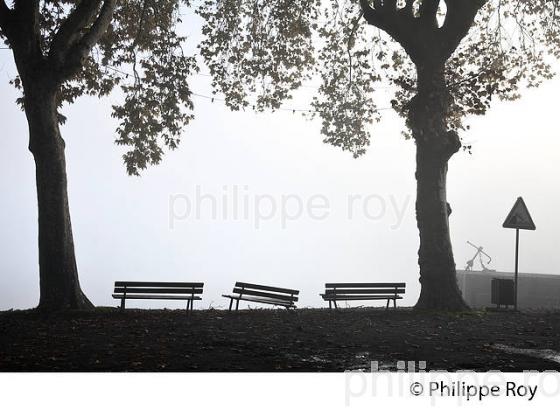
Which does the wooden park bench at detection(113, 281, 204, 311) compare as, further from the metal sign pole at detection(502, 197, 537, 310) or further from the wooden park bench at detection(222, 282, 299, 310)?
the metal sign pole at detection(502, 197, 537, 310)

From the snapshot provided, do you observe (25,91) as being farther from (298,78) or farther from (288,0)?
(298,78)

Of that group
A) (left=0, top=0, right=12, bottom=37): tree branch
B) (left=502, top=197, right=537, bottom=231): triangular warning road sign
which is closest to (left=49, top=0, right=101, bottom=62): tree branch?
(left=0, top=0, right=12, bottom=37): tree branch

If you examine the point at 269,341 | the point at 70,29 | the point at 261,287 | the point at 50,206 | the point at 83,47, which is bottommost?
the point at 269,341

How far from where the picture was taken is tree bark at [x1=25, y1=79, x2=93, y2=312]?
44.2ft

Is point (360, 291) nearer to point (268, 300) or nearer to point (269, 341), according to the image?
point (268, 300)

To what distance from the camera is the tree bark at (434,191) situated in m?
14.9

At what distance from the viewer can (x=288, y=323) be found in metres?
12.6

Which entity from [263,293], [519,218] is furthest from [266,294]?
[519,218]

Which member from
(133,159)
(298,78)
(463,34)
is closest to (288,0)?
(298,78)

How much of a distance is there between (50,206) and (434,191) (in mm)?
9320

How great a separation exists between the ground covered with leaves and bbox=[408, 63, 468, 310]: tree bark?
87 centimetres

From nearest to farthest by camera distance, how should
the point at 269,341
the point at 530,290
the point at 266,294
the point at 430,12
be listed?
the point at 269,341, the point at 266,294, the point at 430,12, the point at 530,290

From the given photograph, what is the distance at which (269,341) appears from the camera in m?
9.96

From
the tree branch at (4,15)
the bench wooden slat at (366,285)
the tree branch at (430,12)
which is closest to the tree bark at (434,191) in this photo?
the bench wooden slat at (366,285)
